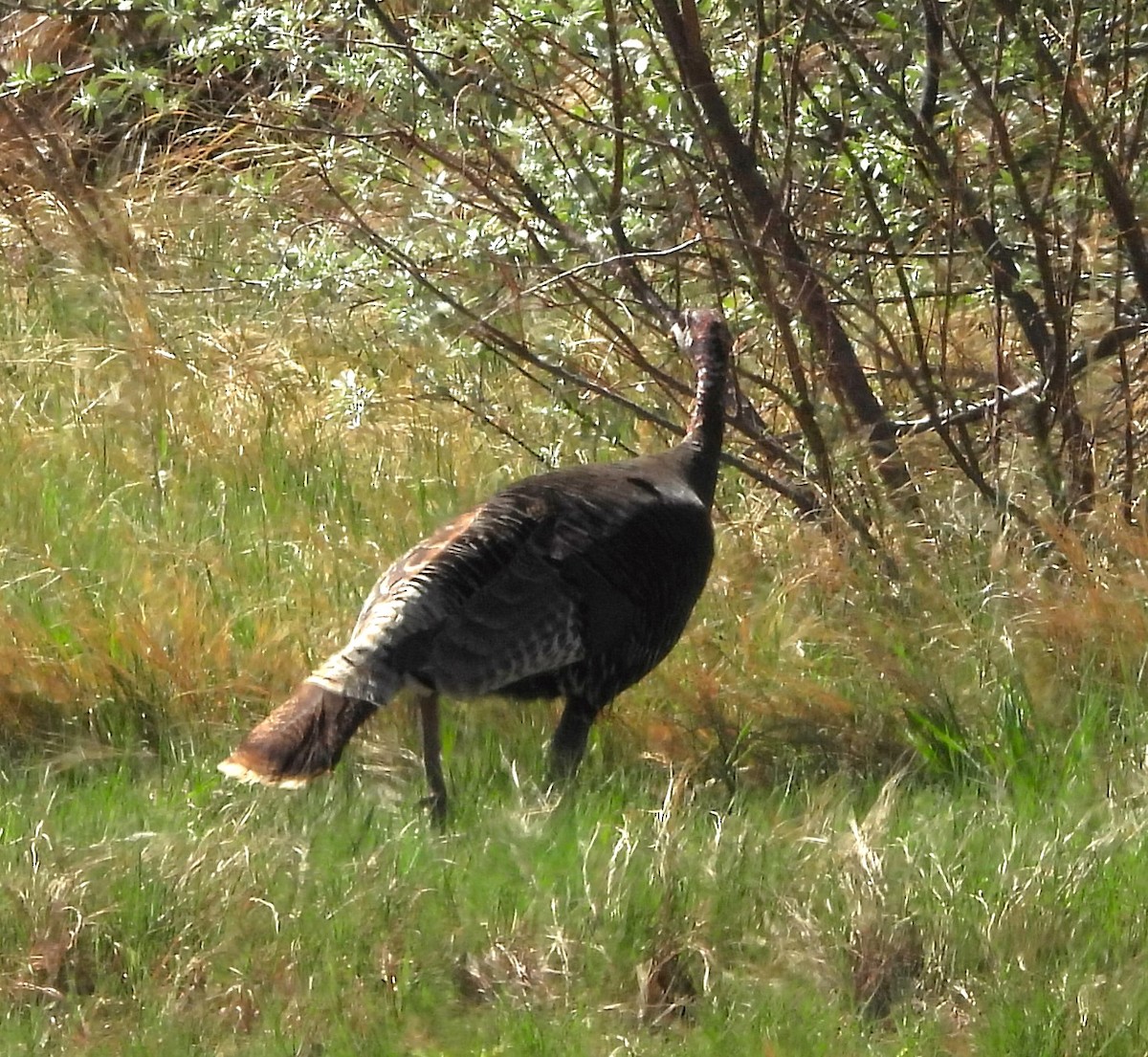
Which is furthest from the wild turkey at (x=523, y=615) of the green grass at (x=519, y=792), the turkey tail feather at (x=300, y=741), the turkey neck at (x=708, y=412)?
the turkey neck at (x=708, y=412)

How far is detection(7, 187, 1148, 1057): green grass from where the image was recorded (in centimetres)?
376

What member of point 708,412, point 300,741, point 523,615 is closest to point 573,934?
point 300,741

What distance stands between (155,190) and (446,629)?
18.9 feet

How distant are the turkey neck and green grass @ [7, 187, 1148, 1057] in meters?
0.41

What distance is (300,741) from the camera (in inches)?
176

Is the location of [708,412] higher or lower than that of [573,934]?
higher

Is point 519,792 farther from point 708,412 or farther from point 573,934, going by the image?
point 708,412

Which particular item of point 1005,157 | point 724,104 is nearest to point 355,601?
point 724,104

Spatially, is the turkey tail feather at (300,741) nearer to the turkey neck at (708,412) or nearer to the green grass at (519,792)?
the green grass at (519,792)

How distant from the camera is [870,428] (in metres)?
6.10

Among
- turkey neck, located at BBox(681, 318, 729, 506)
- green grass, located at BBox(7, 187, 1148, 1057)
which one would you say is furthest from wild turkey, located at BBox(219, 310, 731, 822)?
turkey neck, located at BBox(681, 318, 729, 506)

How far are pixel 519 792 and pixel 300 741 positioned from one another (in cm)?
54

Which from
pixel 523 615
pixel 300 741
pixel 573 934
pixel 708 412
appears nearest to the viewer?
pixel 573 934

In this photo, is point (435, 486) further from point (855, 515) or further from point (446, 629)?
point (446, 629)
